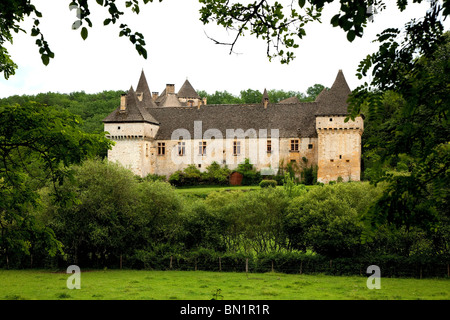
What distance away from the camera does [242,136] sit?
5603cm

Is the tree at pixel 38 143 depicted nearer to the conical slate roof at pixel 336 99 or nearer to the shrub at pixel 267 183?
the shrub at pixel 267 183

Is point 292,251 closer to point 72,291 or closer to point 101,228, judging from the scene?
point 101,228

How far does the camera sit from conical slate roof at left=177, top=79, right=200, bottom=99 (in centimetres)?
7975

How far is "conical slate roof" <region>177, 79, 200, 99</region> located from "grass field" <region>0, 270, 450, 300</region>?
2097 inches

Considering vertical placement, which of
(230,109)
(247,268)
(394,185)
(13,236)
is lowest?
(247,268)

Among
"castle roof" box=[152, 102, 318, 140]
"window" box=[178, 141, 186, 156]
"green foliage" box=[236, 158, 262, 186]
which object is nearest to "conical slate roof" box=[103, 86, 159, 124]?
"castle roof" box=[152, 102, 318, 140]

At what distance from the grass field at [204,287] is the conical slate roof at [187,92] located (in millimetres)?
53260

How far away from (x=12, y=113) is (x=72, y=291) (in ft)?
42.5

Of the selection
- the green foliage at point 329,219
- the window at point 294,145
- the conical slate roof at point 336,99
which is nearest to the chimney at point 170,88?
the window at point 294,145

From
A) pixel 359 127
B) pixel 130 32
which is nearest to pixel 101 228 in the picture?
pixel 130 32

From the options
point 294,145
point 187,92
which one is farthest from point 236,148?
point 187,92

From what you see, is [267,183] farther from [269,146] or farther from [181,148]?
[181,148]

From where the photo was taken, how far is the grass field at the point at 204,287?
19344mm

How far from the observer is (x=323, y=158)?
5191 centimetres
